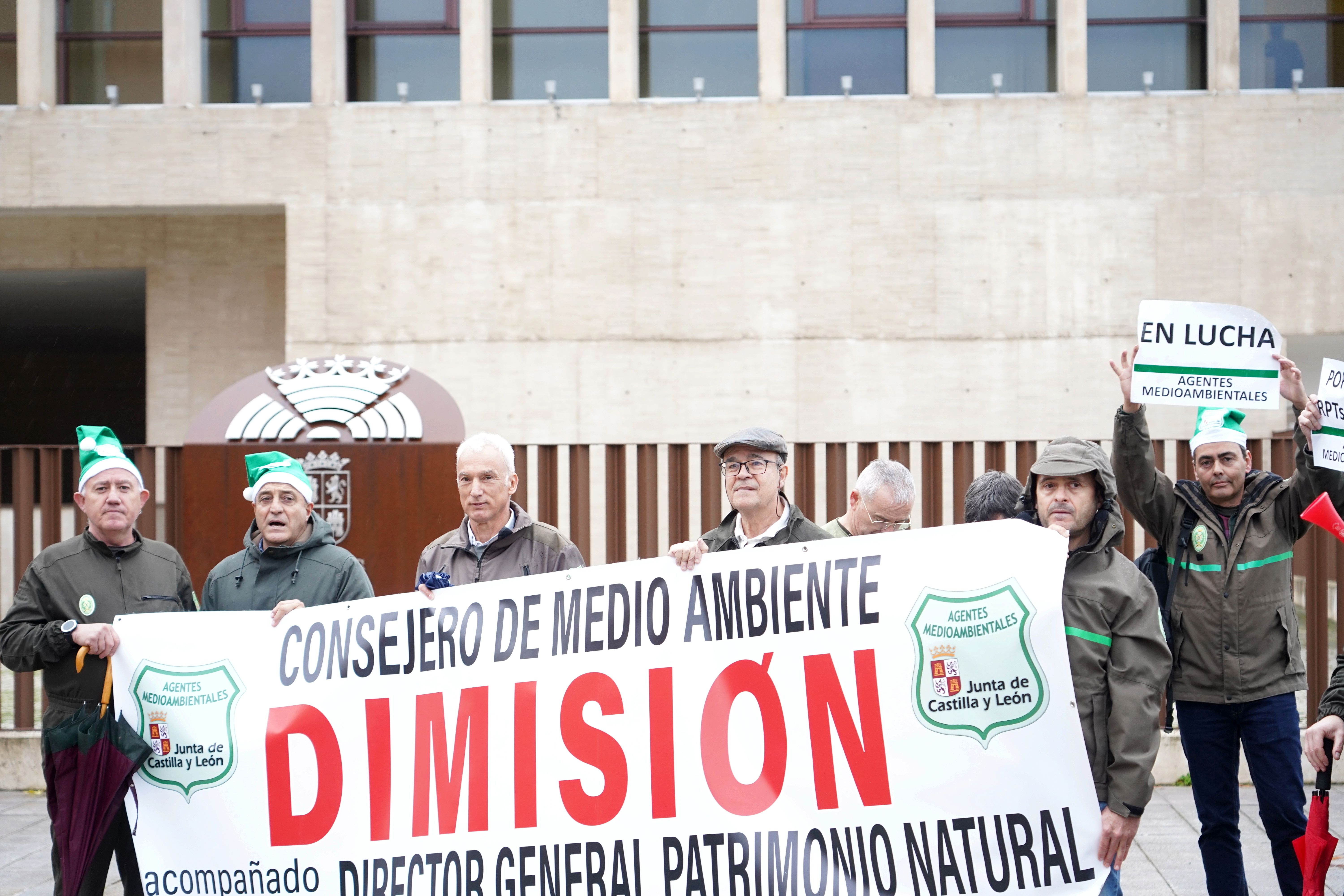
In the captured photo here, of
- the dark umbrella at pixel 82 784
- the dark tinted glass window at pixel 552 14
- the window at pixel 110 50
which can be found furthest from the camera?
the window at pixel 110 50

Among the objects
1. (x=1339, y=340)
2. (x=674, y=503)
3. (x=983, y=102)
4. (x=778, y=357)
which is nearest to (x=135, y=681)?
(x=674, y=503)

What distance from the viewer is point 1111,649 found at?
3.90 m

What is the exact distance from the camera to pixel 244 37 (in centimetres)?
1369

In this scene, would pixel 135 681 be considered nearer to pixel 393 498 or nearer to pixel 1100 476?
pixel 393 498

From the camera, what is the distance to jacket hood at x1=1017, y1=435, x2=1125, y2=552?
3.96 metres

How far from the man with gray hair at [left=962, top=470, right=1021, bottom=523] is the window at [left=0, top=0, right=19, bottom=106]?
13.3 m

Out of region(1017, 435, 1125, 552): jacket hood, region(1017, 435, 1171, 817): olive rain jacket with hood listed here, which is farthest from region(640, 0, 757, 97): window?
region(1017, 435, 1171, 817): olive rain jacket with hood

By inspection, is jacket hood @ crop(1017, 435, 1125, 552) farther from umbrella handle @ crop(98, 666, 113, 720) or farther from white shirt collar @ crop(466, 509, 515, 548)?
umbrella handle @ crop(98, 666, 113, 720)

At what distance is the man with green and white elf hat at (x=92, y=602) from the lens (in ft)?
15.1

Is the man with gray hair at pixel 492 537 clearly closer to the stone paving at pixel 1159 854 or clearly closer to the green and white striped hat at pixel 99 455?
the green and white striped hat at pixel 99 455

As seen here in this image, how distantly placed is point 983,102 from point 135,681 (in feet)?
33.9

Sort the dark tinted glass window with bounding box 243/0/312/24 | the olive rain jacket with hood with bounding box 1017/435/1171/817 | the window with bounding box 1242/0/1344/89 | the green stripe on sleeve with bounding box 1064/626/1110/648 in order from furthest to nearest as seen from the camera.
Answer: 1. the dark tinted glass window with bounding box 243/0/312/24
2. the window with bounding box 1242/0/1344/89
3. the green stripe on sleeve with bounding box 1064/626/1110/648
4. the olive rain jacket with hood with bounding box 1017/435/1171/817

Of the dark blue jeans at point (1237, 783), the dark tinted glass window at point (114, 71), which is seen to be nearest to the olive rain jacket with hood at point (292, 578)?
the dark blue jeans at point (1237, 783)

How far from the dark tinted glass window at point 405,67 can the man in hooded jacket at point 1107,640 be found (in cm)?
1083
